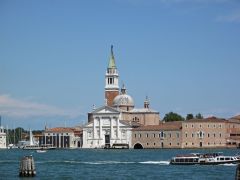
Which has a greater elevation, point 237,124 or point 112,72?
point 112,72

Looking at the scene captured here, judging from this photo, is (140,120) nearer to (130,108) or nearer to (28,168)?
(130,108)

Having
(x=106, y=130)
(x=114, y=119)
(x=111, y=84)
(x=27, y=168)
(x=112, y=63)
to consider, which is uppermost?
(x=112, y=63)

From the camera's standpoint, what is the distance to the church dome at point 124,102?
110 metres

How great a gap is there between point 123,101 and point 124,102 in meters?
0.23

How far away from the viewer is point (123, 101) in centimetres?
11012

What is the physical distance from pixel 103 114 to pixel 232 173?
66.0 meters

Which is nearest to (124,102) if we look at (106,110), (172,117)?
(106,110)

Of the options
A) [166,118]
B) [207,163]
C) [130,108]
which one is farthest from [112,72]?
[207,163]

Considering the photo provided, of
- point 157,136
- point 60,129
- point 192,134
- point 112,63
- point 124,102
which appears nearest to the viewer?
point 192,134

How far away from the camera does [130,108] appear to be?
364 ft

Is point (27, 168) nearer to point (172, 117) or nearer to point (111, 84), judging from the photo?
point (111, 84)

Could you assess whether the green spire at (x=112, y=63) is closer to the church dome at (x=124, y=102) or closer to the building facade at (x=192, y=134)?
the church dome at (x=124, y=102)

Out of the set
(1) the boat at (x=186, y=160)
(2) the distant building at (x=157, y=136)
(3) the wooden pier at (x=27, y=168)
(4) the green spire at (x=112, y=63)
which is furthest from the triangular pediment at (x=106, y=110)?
(3) the wooden pier at (x=27, y=168)

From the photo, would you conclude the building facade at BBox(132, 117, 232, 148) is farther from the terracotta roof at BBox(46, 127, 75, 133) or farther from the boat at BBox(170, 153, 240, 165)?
the boat at BBox(170, 153, 240, 165)
